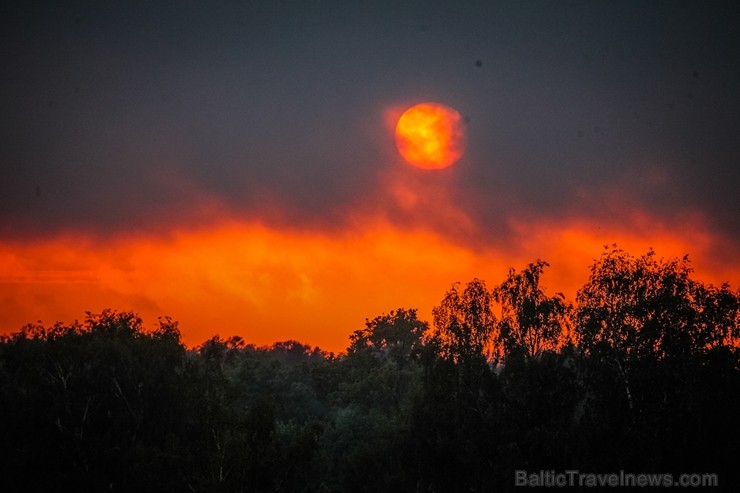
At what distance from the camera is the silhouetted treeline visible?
36.1 meters

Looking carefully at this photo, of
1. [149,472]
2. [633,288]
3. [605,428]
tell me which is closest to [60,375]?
[149,472]

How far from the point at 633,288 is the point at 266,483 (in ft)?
102

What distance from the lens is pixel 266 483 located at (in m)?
43.7

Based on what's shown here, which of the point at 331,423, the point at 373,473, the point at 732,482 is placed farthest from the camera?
the point at 331,423

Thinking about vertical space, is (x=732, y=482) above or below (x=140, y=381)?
below

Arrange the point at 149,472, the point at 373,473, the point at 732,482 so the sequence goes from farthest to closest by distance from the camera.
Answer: the point at 373,473 → the point at 149,472 → the point at 732,482

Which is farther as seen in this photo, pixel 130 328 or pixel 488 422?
Result: pixel 130 328

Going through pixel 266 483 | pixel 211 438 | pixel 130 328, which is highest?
pixel 130 328

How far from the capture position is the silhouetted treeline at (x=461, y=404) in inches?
1420

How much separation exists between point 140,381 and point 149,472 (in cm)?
912

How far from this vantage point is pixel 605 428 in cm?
3656

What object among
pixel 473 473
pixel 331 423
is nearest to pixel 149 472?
pixel 473 473

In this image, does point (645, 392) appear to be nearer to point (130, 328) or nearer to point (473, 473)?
point (473, 473)

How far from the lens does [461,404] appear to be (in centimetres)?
4319
